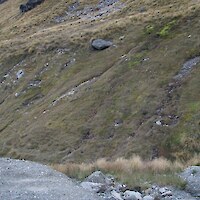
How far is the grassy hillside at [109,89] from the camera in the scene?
4172cm

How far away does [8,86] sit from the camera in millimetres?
68500

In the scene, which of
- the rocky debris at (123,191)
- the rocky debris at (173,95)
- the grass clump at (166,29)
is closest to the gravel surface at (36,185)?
the rocky debris at (123,191)

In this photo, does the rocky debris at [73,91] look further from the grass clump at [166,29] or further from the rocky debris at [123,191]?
the rocky debris at [123,191]

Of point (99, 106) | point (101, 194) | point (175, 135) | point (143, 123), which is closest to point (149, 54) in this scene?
point (99, 106)

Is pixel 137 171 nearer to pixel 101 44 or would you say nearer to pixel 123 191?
pixel 123 191

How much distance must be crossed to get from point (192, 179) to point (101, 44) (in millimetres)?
47982

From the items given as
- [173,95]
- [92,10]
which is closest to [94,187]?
[173,95]

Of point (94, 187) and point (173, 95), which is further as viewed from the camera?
point (173, 95)

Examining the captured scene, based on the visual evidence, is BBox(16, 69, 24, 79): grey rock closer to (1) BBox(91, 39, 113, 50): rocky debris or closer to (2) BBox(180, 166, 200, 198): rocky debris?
(1) BBox(91, 39, 113, 50): rocky debris

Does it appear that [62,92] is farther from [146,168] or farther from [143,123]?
[146,168]

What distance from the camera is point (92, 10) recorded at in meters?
93.8

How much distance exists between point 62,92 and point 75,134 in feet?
39.4

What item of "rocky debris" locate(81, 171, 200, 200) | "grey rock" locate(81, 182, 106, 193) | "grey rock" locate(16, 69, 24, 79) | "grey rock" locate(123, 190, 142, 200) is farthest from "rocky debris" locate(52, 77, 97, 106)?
"grey rock" locate(123, 190, 142, 200)

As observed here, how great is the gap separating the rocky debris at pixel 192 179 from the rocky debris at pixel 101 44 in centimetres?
4579
